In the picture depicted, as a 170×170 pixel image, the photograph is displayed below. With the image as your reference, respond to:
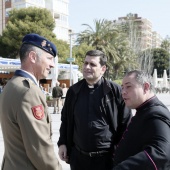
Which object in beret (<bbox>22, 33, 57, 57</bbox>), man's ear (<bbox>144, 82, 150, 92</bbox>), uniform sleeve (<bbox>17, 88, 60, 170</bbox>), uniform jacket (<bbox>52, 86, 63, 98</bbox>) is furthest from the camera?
uniform jacket (<bbox>52, 86, 63, 98</bbox>)

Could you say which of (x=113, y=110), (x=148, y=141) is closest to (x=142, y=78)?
(x=148, y=141)

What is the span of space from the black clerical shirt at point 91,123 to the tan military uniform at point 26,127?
1038 mm

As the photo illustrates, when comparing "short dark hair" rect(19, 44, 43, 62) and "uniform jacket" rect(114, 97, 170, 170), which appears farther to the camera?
"short dark hair" rect(19, 44, 43, 62)

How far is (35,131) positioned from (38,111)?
5.3 inches

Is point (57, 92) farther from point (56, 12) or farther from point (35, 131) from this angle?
point (56, 12)

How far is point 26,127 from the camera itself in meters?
2.10

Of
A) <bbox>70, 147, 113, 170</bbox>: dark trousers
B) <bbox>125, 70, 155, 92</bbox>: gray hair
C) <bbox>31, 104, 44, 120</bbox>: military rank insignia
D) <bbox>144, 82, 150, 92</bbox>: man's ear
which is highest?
<bbox>125, 70, 155, 92</bbox>: gray hair

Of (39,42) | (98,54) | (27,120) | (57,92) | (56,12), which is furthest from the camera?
(56,12)

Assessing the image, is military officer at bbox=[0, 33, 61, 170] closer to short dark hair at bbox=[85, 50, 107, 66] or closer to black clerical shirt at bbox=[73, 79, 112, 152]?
black clerical shirt at bbox=[73, 79, 112, 152]

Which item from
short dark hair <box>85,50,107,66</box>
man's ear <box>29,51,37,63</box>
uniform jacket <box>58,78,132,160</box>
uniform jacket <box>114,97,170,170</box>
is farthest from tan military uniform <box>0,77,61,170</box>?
short dark hair <box>85,50,107,66</box>

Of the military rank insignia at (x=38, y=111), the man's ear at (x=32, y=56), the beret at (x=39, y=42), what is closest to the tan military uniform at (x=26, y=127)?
the military rank insignia at (x=38, y=111)

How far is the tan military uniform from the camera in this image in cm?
212

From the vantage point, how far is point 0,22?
190 ft

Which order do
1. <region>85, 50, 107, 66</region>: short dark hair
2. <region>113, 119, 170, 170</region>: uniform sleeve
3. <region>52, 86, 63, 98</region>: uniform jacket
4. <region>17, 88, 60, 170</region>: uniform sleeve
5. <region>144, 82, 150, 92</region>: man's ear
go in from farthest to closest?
<region>52, 86, 63, 98</region>: uniform jacket
<region>85, 50, 107, 66</region>: short dark hair
<region>144, 82, 150, 92</region>: man's ear
<region>17, 88, 60, 170</region>: uniform sleeve
<region>113, 119, 170, 170</region>: uniform sleeve
